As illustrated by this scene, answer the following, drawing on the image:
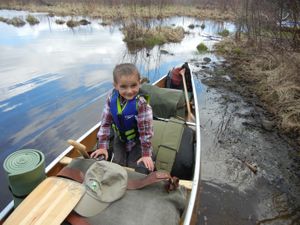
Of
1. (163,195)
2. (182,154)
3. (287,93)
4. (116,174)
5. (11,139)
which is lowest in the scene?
(11,139)

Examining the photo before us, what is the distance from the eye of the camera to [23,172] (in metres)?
1.91

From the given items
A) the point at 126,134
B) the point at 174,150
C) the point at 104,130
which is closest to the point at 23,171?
the point at 104,130

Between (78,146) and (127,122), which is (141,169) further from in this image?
(78,146)

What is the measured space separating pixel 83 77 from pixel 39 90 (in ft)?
5.37

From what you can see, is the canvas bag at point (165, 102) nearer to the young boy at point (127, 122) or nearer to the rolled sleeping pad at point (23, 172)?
the young boy at point (127, 122)

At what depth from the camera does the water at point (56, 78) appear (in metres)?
5.17

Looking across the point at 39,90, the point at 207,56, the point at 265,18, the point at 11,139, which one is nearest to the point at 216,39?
the point at 207,56

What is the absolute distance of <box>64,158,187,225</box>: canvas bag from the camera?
5.51 ft

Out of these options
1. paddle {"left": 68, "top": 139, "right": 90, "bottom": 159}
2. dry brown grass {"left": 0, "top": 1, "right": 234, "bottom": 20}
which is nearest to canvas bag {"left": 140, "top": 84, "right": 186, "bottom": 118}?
paddle {"left": 68, "top": 139, "right": 90, "bottom": 159}

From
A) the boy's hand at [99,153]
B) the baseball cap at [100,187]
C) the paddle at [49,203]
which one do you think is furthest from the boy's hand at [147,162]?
the paddle at [49,203]

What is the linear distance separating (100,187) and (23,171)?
59 cm

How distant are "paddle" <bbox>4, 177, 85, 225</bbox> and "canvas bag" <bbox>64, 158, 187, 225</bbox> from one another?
179 mm

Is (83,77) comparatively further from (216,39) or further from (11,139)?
(216,39)

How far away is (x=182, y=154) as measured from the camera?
9.37 ft
